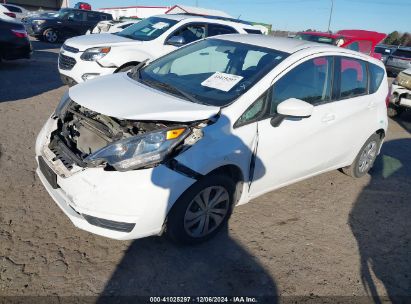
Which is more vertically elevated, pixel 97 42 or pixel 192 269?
pixel 97 42

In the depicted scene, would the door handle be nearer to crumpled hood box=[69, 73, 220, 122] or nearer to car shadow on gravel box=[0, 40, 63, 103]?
crumpled hood box=[69, 73, 220, 122]

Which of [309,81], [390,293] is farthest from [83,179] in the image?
[390,293]

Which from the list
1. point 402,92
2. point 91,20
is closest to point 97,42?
point 402,92

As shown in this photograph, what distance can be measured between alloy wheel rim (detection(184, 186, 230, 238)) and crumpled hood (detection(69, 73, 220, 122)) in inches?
25.2

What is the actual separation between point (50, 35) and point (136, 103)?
1633 centimetres

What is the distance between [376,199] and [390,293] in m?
1.75

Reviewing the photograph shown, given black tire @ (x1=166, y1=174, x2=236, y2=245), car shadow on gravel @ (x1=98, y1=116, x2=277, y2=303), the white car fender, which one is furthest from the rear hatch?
black tire @ (x1=166, y1=174, x2=236, y2=245)

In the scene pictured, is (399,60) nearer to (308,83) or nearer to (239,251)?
(308,83)

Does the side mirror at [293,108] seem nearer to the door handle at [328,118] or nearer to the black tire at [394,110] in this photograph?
the door handle at [328,118]

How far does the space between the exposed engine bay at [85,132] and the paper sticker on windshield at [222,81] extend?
0.57 m

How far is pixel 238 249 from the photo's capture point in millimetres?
3129

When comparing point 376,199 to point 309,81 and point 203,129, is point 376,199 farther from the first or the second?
point 203,129

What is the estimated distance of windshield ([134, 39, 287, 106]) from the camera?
123 inches

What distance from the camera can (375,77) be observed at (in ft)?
14.5
